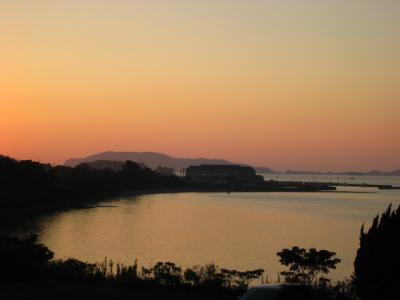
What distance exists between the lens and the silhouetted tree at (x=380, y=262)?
52.0 feet

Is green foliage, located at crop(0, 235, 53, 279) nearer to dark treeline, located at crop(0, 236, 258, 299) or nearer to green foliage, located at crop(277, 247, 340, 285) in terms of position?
dark treeline, located at crop(0, 236, 258, 299)

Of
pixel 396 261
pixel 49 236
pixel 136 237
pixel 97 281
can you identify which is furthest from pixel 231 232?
pixel 396 261

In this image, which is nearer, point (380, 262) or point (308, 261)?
point (380, 262)

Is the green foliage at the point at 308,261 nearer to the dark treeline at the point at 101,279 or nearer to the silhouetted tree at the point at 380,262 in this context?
the dark treeline at the point at 101,279

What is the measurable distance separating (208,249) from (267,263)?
9.84 meters

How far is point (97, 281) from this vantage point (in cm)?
2100

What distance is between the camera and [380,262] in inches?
639

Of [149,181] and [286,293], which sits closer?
[286,293]

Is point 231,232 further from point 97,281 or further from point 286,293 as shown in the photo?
point 286,293

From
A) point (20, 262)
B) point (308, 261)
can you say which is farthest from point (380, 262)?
point (20, 262)

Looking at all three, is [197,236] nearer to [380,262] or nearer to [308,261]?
[308,261]

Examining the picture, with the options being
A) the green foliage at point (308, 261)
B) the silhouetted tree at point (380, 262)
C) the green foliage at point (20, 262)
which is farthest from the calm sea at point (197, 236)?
the silhouetted tree at point (380, 262)

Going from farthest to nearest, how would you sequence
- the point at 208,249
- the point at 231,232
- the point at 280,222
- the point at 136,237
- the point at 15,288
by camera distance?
the point at 280,222
the point at 231,232
the point at 136,237
the point at 208,249
the point at 15,288

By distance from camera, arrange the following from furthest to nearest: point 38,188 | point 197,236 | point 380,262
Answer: point 38,188 < point 197,236 < point 380,262
